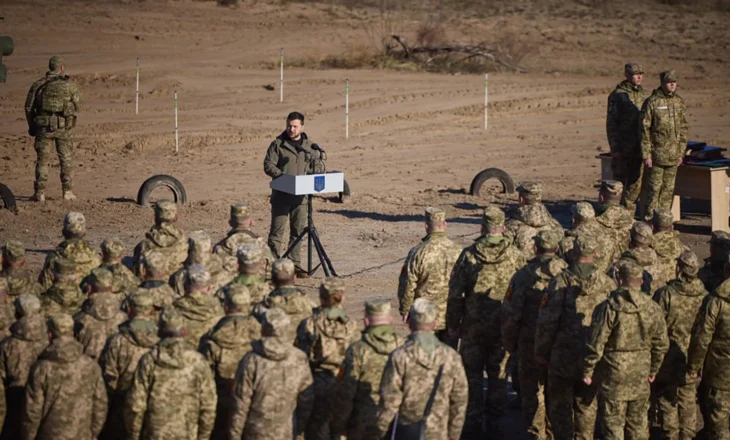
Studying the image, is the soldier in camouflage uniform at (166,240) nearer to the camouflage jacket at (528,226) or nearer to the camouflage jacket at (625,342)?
the camouflage jacket at (528,226)

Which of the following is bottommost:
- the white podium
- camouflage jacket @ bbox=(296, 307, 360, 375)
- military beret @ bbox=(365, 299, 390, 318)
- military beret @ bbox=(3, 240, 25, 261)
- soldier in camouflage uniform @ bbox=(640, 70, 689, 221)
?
camouflage jacket @ bbox=(296, 307, 360, 375)

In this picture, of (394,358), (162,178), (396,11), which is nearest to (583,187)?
(162,178)

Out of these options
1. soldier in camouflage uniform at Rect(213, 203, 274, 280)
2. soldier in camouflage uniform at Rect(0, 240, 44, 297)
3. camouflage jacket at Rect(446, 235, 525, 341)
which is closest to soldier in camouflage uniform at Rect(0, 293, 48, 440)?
soldier in camouflage uniform at Rect(0, 240, 44, 297)

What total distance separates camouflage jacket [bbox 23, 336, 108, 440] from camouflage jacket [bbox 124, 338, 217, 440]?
Answer: 32 cm

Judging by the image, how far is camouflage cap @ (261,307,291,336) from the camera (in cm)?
902

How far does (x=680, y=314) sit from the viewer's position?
433 inches

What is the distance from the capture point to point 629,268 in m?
10.0

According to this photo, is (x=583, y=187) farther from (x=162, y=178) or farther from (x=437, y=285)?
(x=437, y=285)

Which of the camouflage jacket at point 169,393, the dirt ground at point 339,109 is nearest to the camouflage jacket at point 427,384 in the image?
the camouflage jacket at point 169,393

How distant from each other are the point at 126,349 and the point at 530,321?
142 inches

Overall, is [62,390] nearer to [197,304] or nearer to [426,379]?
[197,304]

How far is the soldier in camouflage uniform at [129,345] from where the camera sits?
9.50 metres

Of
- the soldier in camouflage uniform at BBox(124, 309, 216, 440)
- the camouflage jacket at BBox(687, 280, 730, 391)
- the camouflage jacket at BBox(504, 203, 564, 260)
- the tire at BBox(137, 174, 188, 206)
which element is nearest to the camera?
the soldier in camouflage uniform at BBox(124, 309, 216, 440)

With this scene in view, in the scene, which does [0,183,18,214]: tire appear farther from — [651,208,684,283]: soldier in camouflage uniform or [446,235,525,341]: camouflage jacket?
[651,208,684,283]: soldier in camouflage uniform
